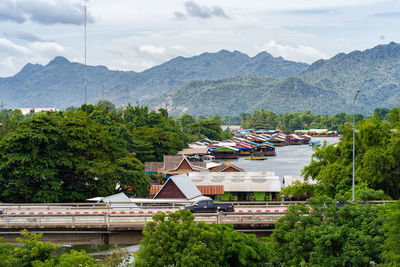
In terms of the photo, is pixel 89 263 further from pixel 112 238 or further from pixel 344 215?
pixel 344 215

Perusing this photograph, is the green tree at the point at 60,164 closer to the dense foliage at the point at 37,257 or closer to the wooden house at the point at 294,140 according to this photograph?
the dense foliage at the point at 37,257

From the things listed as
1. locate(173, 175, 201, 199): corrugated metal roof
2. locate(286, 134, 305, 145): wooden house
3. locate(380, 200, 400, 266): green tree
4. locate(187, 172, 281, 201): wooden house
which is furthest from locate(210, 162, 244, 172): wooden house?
locate(286, 134, 305, 145): wooden house

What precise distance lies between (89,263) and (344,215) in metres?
10.7

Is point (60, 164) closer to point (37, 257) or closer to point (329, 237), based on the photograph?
point (37, 257)

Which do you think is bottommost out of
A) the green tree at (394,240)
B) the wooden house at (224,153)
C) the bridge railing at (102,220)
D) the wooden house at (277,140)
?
the bridge railing at (102,220)

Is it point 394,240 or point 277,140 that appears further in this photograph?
point 277,140

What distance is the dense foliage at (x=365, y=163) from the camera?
31688mm

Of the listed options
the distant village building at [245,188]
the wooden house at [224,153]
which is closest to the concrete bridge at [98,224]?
the distant village building at [245,188]

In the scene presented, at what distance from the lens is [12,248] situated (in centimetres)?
1670

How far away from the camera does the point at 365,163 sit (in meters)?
32.0

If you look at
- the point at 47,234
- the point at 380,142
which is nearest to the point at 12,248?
the point at 47,234

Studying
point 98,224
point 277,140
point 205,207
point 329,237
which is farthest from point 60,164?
point 277,140

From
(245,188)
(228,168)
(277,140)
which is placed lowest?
(245,188)

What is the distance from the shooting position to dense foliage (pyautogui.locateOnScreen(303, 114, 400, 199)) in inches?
1248
